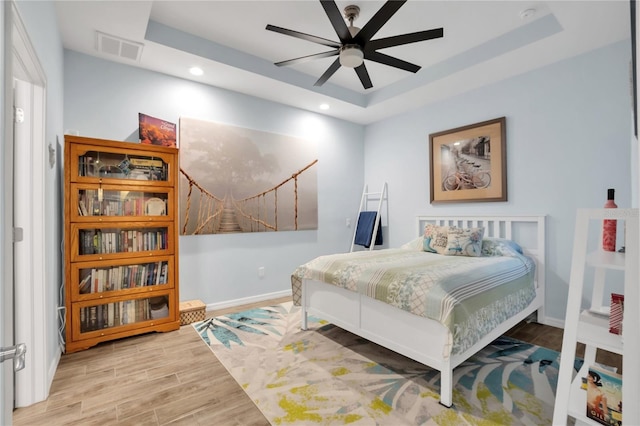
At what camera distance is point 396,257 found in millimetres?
2914

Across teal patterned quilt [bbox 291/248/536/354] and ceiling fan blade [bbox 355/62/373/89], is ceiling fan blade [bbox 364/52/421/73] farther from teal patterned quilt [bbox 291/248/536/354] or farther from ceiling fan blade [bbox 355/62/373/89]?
teal patterned quilt [bbox 291/248/536/354]

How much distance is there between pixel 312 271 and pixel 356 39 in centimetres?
186

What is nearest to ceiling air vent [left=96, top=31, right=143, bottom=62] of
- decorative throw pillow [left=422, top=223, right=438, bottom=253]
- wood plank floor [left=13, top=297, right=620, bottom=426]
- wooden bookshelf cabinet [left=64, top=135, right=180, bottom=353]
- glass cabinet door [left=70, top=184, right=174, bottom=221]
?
wooden bookshelf cabinet [left=64, top=135, right=180, bottom=353]

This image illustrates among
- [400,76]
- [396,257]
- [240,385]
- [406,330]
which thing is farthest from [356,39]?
[240,385]

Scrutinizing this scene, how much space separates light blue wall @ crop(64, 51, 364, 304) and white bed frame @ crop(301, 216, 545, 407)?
113 cm

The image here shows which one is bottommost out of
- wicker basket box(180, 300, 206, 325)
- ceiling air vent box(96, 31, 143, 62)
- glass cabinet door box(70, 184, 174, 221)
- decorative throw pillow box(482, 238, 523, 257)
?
wicker basket box(180, 300, 206, 325)

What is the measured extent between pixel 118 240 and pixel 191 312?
0.94m

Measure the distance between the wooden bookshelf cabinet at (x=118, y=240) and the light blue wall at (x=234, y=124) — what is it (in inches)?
16.8

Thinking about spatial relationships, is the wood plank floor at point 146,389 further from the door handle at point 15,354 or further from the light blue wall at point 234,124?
the door handle at point 15,354

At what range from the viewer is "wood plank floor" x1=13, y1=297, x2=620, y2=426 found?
170cm

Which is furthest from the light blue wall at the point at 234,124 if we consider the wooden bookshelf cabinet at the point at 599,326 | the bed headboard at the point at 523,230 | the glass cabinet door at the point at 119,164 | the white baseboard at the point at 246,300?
the wooden bookshelf cabinet at the point at 599,326

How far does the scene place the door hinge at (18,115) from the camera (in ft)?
5.85

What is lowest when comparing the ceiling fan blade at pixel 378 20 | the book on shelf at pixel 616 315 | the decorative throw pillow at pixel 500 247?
the book on shelf at pixel 616 315

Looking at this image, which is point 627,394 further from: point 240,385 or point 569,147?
point 569,147
